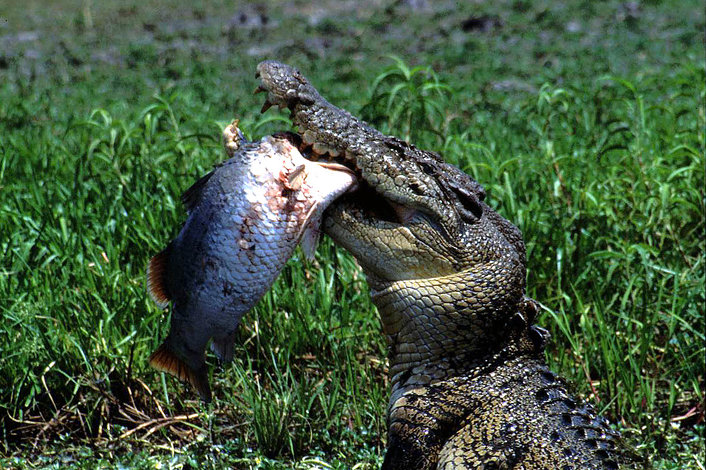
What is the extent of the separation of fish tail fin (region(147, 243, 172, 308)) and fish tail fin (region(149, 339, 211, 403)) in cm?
12

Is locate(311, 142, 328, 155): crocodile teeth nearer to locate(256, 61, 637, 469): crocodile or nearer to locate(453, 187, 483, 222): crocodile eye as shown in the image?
locate(256, 61, 637, 469): crocodile

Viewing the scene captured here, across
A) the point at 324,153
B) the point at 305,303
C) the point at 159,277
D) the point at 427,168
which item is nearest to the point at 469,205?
the point at 427,168

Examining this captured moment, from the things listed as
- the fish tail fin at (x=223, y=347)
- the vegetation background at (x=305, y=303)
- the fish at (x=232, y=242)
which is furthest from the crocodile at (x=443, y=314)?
the vegetation background at (x=305, y=303)

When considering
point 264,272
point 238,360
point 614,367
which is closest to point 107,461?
point 238,360

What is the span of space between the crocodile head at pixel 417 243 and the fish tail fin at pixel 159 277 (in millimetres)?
480

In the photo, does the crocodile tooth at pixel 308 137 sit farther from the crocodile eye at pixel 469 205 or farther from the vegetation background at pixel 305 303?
the vegetation background at pixel 305 303

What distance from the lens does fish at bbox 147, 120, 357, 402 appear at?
2.43 m

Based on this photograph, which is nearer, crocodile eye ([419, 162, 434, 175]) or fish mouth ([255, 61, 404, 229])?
fish mouth ([255, 61, 404, 229])

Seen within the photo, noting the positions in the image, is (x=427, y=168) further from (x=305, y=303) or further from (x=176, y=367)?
(x=305, y=303)

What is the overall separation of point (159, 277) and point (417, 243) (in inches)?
29.1

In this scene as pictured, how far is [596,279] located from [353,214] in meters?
1.88

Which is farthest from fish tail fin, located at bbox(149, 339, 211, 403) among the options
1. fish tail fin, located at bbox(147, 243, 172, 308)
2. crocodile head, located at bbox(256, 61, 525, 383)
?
crocodile head, located at bbox(256, 61, 525, 383)

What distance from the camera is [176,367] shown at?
8.33ft

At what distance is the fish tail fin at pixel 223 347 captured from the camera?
251 centimetres
